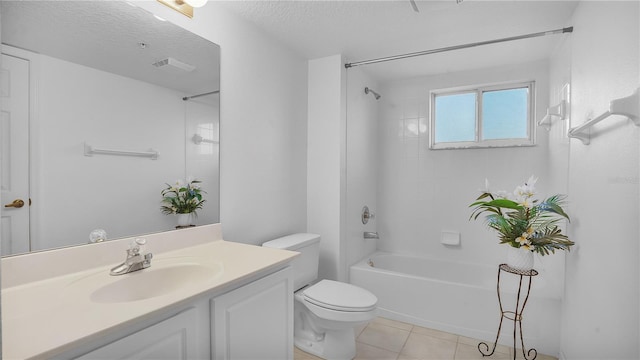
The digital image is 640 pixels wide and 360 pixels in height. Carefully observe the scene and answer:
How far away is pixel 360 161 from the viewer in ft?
9.61

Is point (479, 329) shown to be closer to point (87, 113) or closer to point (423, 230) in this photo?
point (423, 230)

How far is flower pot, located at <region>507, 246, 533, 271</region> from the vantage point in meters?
1.85

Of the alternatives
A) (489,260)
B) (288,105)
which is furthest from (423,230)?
(288,105)

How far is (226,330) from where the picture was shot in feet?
3.83

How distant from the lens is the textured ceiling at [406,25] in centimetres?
188

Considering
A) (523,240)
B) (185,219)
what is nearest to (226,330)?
(185,219)

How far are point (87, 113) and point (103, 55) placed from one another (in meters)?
0.27

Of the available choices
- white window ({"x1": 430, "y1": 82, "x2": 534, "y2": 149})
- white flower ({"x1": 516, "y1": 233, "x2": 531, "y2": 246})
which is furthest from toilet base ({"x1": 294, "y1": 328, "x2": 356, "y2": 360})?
white window ({"x1": 430, "y1": 82, "x2": 534, "y2": 149})

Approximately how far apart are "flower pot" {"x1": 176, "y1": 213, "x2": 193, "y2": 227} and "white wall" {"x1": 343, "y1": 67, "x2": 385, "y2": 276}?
1343mm

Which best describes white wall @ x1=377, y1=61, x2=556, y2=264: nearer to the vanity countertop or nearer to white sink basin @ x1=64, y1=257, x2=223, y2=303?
the vanity countertop

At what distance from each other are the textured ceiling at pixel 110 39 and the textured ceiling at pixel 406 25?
43cm

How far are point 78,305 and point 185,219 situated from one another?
725 mm

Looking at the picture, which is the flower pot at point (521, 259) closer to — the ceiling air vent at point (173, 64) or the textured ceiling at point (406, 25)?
the textured ceiling at point (406, 25)

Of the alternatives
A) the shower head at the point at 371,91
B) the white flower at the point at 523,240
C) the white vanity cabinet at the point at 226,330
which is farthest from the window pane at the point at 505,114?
the white vanity cabinet at the point at 226,330
